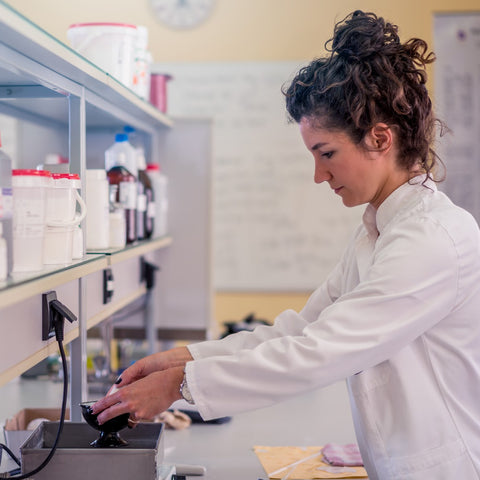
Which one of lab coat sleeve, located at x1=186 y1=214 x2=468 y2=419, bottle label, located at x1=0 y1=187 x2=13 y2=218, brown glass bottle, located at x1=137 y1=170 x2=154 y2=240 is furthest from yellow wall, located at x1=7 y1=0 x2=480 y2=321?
bottle label, located at x1=0 y1=187 x2=13 y2=218

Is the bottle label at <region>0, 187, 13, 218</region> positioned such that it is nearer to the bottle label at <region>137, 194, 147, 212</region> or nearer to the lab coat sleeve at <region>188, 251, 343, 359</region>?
the lab coat sleeve at <region>188, 251, 343, 359</region>

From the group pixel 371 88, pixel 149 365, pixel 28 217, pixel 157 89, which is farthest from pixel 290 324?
pixel 157 89

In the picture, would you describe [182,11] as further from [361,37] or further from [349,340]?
[349,340]

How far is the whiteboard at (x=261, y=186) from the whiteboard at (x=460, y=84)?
2.44 ft

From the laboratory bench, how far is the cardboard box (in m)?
0.07

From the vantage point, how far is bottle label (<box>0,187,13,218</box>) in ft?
3.10

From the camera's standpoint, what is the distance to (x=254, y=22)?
3971 millimetres

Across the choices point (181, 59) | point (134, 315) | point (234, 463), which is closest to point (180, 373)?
point (234, 463)

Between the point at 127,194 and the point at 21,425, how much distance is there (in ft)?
2.18

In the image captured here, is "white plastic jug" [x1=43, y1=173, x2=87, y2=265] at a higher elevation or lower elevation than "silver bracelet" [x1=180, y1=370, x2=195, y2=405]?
higher

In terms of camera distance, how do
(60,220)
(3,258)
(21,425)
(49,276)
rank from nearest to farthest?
1. (3,258)
2. (49,276)
3. (60,220)
4. (21,425)

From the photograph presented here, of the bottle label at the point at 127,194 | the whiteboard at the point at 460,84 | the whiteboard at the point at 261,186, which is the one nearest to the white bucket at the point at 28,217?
the bottle label at the point at 127,194

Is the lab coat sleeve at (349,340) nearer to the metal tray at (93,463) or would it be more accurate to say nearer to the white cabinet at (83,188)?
the metal tray at (93,463)

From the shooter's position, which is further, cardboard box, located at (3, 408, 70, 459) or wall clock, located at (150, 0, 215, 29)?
wall clock, located at (150, 0, 215, 29)
